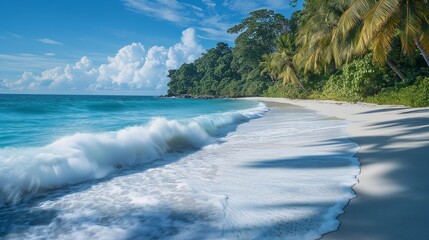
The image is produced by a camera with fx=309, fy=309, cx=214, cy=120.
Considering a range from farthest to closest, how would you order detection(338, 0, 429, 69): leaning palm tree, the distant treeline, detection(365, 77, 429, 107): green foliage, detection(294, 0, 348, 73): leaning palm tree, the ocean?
detection(294, 0, 348, 73): leaning palm tree → detection(365, 77, 429, 107): green foliage → the distant treeline → detection(338, 0, 429, 69): leaning palm tree → the ocean

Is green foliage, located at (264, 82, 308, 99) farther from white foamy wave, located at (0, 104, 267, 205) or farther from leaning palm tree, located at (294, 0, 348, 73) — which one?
white foamy wave, located at (0, 104, 267, 205)

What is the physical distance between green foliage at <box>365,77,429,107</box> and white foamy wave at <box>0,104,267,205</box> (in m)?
11.3

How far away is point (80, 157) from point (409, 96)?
15.8 meters

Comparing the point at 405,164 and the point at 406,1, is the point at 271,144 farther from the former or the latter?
the point at 406,1

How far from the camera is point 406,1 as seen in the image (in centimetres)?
1080

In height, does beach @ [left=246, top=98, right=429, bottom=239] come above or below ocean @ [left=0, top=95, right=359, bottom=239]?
above

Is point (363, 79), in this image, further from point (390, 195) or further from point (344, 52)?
point (390, 195)

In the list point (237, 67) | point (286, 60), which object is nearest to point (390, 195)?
point (286, 60)

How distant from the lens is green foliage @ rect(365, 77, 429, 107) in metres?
14.4

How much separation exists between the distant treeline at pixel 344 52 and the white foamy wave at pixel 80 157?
7.90m

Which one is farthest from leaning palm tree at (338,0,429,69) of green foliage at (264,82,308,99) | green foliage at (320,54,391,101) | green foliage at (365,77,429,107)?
green foliage at (264,82,308,99)

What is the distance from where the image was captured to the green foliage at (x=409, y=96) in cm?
1440

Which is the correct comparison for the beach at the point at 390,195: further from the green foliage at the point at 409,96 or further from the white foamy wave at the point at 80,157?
the green foliage at the point at 409,96

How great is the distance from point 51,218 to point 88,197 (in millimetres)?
689
